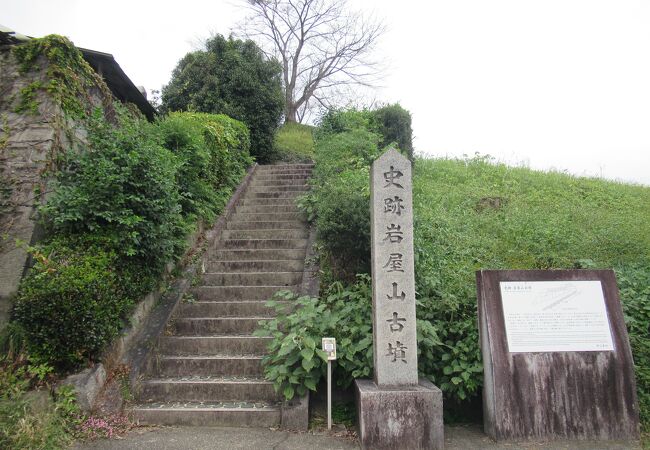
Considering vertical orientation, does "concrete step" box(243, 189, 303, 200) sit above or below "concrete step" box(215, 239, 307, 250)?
above

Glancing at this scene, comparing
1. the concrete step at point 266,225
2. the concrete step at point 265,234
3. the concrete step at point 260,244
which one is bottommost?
Result: the concrete step at point 260,244

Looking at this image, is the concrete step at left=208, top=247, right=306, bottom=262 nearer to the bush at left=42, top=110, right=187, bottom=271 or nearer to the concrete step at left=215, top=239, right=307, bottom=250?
the concrete step at left=215, top=239, right=307, bottom=250

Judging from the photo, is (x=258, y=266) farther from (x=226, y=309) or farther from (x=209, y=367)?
(x=209, y=367)

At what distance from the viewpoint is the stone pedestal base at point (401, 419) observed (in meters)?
3.97

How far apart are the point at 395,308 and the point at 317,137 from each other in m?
10.7

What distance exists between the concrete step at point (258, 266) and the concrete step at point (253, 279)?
0.32 metres

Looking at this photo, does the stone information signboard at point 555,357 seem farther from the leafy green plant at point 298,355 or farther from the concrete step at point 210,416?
the concrete step at point 210,416

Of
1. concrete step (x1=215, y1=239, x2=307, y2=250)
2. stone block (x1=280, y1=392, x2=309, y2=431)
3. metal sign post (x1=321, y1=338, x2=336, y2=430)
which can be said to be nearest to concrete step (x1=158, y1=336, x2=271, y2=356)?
stone block (x1=280, y1=392, x2=309, y2=431)

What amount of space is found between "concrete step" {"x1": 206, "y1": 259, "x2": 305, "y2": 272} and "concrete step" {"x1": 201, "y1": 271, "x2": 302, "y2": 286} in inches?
12.7

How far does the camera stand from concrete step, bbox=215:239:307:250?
25.6 ft

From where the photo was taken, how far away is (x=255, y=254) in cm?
757

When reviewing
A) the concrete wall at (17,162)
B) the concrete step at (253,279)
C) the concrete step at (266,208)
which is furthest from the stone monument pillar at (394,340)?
the concrete step at (266,208)

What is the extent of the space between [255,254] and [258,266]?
16.6 inches

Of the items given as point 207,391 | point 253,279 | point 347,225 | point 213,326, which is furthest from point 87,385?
point 347,225
